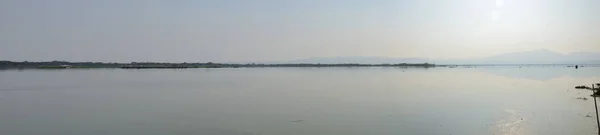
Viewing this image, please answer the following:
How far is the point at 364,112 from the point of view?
18.2 meters

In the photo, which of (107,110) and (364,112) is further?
(107,110)

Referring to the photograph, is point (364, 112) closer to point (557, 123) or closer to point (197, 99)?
point (557, 123)

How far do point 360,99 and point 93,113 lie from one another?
37.4 feet

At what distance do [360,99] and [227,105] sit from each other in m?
6.29

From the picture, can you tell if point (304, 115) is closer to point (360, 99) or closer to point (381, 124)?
point (381, 124)

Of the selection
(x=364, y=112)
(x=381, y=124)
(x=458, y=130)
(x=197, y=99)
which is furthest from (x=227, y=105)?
(x=458, y=130)

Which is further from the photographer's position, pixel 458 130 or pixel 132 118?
pixel 132 118

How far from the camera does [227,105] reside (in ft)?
69.4

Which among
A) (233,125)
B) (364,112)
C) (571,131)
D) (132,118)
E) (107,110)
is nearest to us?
(571,131)

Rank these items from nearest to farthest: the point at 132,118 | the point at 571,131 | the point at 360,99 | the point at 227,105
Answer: the point at 571,131 < the point at 132,118 < the point at 227,105 < the point at 360,99

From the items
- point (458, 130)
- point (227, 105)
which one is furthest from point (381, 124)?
point (227, 105)

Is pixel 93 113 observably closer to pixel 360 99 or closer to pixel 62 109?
pixel 62 109

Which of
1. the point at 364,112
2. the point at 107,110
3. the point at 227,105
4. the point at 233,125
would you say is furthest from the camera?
the point at 227,105

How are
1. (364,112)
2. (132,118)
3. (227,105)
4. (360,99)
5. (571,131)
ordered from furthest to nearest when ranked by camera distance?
1. (360,99)
2. (227,105)
3. (364,112)
4. (132,118)
5. (571,131)
